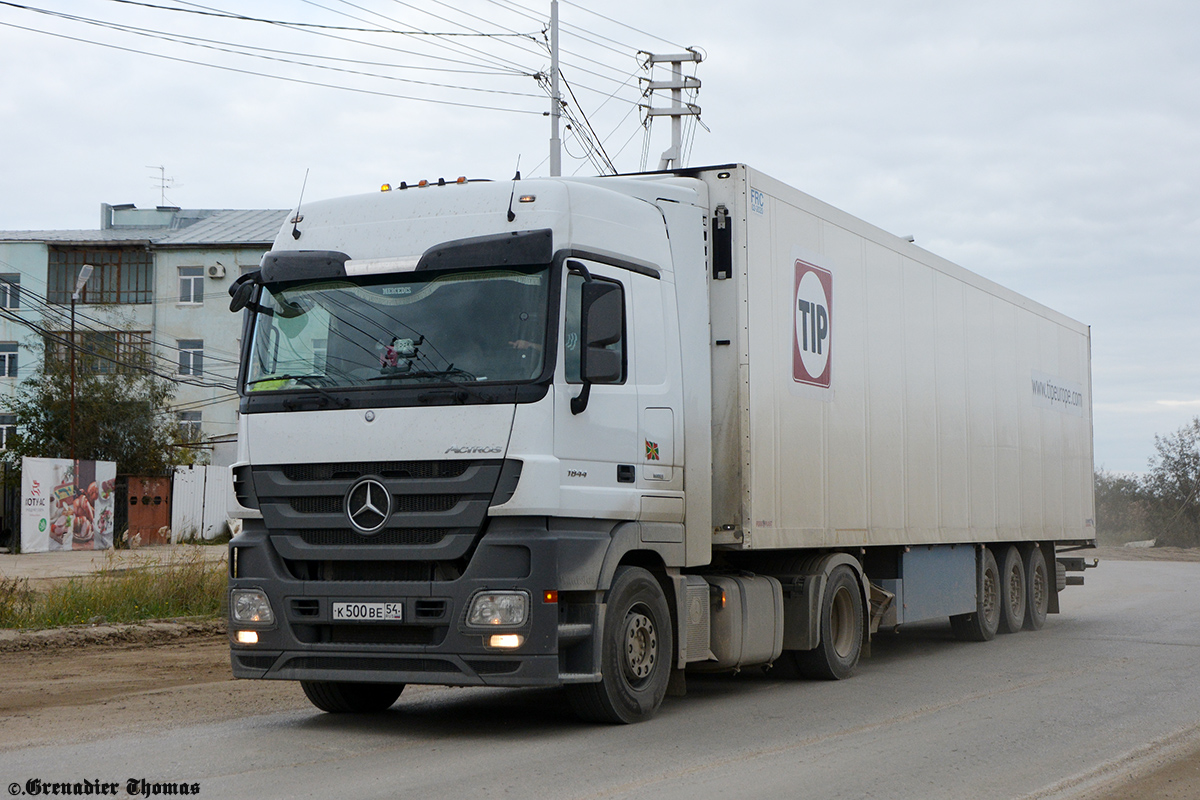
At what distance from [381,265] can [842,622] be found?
18.6 ft

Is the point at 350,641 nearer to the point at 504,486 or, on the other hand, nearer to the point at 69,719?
the point at 504,486

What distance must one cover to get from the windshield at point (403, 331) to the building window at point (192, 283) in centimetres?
4761

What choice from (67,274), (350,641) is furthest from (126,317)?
(350,641)

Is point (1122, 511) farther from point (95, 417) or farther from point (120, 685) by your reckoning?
point (120, 685)

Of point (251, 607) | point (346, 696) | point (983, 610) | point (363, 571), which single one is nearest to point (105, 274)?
point (983, 610)

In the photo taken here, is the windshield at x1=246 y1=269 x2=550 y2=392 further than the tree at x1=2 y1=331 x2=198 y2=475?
No

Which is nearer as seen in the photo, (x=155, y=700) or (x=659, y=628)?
(x=659, y=628)

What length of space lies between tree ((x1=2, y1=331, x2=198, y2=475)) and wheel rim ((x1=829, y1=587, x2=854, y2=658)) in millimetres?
33621

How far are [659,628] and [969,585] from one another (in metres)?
7.11

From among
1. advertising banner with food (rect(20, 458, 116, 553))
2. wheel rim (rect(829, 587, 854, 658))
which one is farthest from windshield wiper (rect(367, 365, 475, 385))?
advertising banner with food (rect(20, 458, 116, 553))

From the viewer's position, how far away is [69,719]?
877 cm

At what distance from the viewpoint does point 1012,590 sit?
53.5 feet

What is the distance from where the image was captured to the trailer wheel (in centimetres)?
1681

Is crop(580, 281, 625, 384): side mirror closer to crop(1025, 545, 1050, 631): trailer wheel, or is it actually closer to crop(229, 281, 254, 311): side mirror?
crop(229, 281, 254, 311): side mirror
